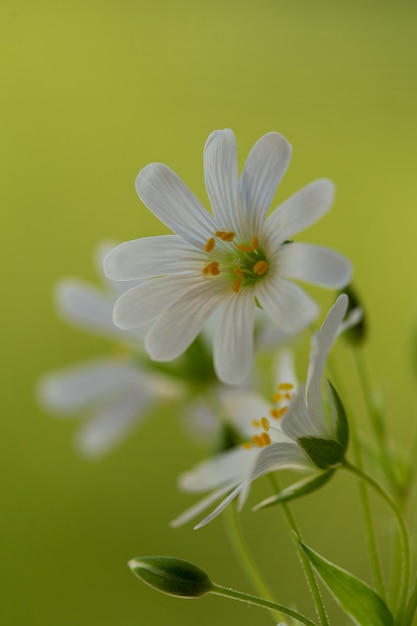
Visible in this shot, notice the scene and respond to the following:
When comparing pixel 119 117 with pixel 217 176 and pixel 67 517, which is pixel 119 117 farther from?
pixel 217 176

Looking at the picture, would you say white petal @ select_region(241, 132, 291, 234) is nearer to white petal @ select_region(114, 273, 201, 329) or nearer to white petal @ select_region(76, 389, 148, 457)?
white petal @ select_region(114, 273, 201, 329)

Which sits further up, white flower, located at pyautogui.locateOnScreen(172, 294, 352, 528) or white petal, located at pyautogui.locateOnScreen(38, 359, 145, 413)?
white petal, located at pyautogui.locateOnScreen(38, 359, 145, 413)

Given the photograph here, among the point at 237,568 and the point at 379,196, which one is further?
the point at 379,196

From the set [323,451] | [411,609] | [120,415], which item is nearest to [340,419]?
[323,451]

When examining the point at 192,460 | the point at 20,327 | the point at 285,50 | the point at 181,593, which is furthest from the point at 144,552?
the point at 181,593

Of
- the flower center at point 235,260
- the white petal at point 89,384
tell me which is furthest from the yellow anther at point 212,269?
the white petal at point 89,384

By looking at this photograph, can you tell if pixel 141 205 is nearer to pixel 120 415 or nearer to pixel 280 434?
pixel 120 415

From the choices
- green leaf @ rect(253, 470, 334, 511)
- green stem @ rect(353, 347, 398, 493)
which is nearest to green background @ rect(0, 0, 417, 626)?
green stem @ rect(353, 347, 398, 493)

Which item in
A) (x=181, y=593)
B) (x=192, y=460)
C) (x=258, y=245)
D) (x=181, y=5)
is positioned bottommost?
(x=192, y=460)
